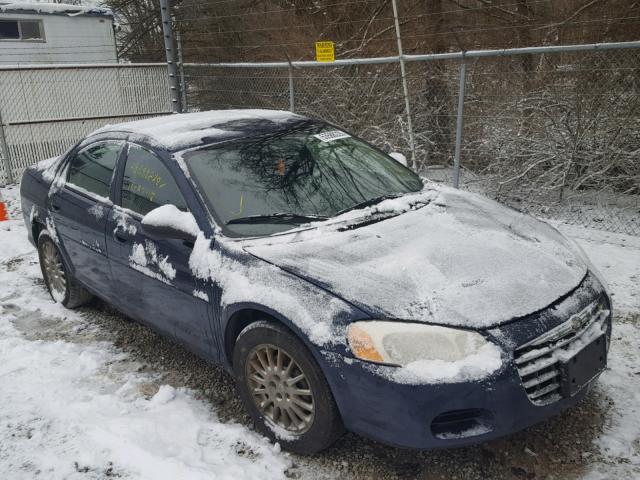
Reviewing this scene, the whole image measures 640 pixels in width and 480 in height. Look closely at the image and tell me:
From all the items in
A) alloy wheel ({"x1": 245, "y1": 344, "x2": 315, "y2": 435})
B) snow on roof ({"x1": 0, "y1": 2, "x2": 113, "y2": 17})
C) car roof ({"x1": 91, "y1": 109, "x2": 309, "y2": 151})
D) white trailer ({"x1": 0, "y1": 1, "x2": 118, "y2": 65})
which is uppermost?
snow on roof ({"x1": 0, "y1": 2, "x2": 113, "y2": 17})

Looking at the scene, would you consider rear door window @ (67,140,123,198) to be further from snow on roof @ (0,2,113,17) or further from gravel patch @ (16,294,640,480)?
snow on roof @ (0,2,113,17)

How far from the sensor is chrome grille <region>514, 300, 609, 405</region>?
2398mm

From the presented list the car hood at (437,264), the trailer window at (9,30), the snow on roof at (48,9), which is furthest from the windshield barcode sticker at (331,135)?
the trailer window at (9,30)

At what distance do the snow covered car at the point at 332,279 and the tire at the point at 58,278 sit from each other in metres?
0.48

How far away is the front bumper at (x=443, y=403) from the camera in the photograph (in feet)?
7.65

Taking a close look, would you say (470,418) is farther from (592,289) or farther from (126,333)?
(126,333)

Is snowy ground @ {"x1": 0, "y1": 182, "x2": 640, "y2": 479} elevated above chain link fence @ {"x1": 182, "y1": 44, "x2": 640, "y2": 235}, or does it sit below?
below

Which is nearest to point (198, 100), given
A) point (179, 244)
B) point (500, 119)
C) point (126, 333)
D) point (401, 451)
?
point (500, 119)

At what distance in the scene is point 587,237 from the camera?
593 cm

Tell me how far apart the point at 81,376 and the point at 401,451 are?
6.90ft

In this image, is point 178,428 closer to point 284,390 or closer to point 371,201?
point 284,390

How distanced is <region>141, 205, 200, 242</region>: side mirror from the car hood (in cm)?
38

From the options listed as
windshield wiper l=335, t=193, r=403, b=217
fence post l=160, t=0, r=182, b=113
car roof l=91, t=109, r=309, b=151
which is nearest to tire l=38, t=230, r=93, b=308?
car roof l=91, t=109, r=309, b=151

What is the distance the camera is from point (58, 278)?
4.79m
